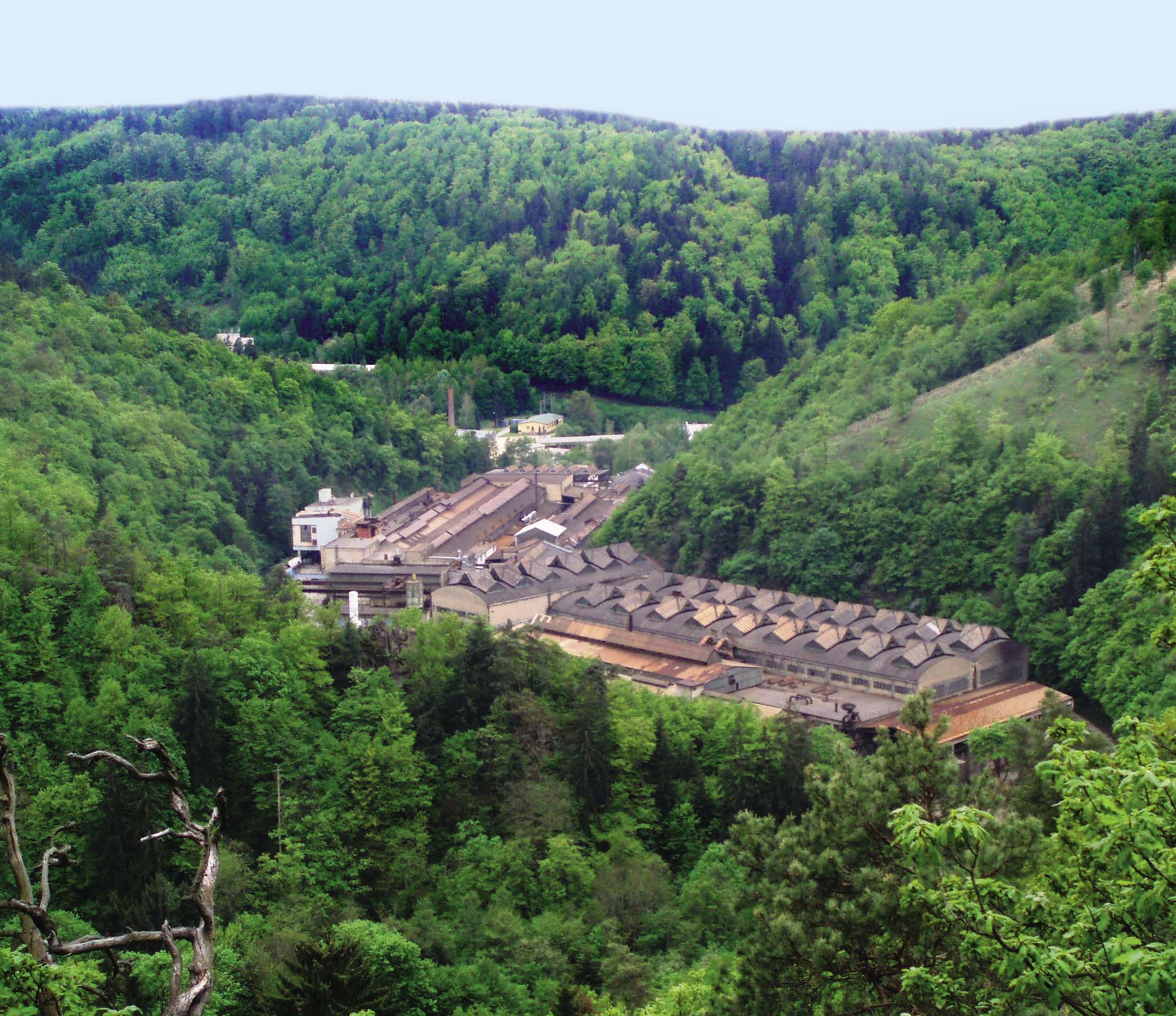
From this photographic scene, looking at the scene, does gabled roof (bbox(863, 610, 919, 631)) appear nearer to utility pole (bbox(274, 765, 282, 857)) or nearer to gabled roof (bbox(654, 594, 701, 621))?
gabled roof (bbox(654, 594, 701, 621))

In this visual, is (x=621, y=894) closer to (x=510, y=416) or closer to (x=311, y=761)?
(x=311, y=761)

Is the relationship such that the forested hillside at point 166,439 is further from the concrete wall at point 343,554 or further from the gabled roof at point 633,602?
the gabled roof at point 633,602

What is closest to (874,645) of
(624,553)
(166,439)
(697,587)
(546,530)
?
(697,587)

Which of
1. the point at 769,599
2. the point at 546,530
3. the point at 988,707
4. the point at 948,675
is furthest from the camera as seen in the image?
the point at 546,530

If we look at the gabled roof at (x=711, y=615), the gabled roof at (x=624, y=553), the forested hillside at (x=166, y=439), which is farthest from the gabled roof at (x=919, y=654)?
the forested hillside at (x=166, y=439)

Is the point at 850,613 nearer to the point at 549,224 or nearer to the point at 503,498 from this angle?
the point at 503,498

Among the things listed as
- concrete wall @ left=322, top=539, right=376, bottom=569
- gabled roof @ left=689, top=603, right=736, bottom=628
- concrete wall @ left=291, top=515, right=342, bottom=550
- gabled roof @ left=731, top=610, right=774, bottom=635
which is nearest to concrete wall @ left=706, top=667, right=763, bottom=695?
gabled roof @ left=731, top=610, right=774, bottom=635

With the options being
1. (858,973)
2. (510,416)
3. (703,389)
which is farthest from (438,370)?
(858,973)
